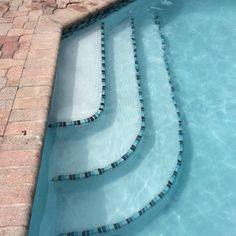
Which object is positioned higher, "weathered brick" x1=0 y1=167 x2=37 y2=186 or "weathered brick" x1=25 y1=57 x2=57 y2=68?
"weathered brick" x1=25 y1=57 x2=57 y2=68

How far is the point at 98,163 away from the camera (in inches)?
228

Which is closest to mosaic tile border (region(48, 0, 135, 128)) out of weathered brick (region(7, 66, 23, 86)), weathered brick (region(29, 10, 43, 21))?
weathered brick (region(29, 10, 43, 21))

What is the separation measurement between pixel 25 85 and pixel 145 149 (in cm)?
214

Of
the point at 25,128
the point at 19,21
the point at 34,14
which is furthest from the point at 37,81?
the point at 34,14

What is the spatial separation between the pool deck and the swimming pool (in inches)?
17.2

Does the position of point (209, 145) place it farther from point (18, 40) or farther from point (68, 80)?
point (18, 40)

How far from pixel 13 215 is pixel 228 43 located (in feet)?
21.6

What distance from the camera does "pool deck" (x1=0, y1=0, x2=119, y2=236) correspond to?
439 centimetres

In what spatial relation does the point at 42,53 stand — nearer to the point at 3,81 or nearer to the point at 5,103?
the point at 3,81

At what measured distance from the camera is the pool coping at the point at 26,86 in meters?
4.39

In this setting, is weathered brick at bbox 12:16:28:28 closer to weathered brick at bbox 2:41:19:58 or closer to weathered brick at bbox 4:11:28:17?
weathered brick at bbox 4:11:28:17

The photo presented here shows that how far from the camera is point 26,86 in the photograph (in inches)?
232

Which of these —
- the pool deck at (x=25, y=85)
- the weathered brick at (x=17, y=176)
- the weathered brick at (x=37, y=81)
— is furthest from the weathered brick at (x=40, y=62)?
the weathered brick at (x=17, y=176)

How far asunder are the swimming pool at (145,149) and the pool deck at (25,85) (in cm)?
44
